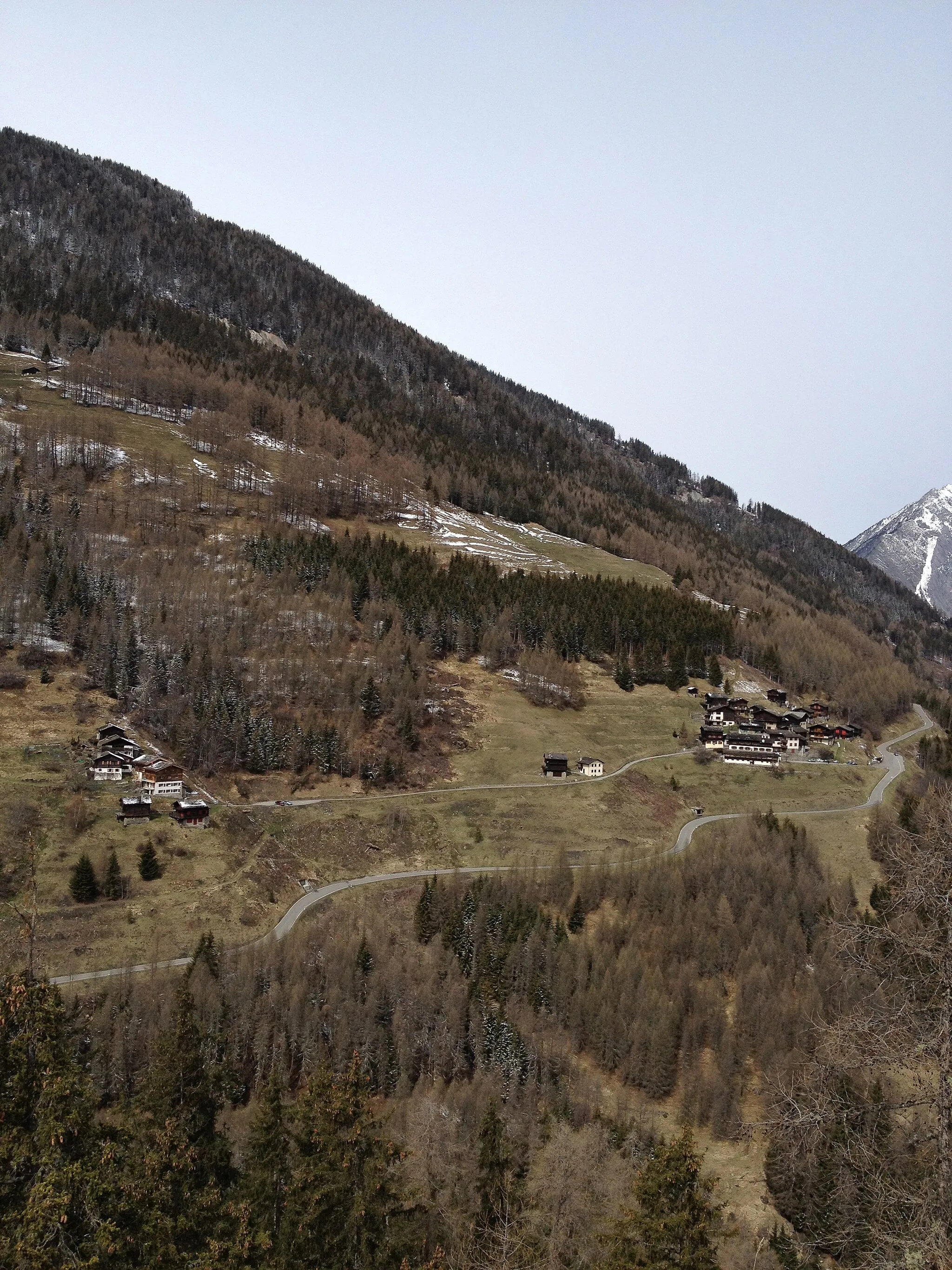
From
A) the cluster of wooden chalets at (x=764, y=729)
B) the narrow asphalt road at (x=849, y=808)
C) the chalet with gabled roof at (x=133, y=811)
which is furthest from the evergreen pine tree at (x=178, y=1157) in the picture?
the cluster of wooden chalets at (x=764, y=729)

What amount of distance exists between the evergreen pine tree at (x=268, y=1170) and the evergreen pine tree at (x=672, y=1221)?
542 inches

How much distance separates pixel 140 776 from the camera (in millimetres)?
78188

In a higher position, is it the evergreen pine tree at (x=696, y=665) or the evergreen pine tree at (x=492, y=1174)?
the evergreen pine tree at (x=696, y=665)

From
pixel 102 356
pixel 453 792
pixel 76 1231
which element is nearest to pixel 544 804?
pixel 453 792

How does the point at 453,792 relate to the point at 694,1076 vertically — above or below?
above

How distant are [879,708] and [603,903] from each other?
90140 millimetres

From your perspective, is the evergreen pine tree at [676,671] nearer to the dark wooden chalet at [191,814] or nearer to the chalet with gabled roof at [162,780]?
the dark wooden chalet at [191,814]

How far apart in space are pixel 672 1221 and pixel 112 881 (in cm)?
5672

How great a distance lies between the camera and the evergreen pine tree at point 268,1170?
1008 inches

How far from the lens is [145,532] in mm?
138625

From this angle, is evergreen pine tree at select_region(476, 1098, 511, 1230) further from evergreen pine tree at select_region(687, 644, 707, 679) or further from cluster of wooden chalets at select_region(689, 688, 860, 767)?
evergreen pine tree at select_region(687, 644, 707, 679)

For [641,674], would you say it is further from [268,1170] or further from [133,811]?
[268,1170]

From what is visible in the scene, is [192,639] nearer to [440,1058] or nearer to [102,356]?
[440,1058]

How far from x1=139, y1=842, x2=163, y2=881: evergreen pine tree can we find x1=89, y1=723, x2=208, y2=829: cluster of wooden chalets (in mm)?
6789
